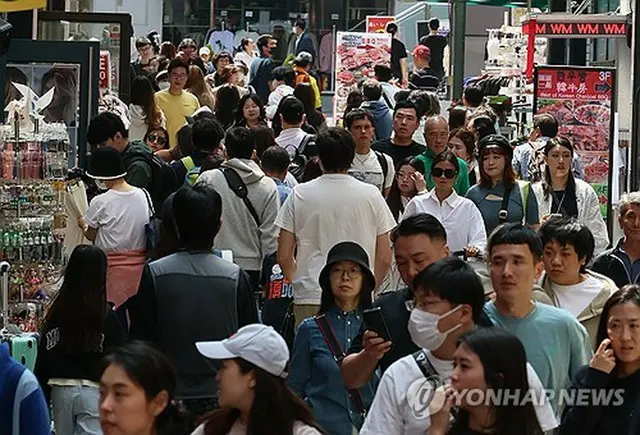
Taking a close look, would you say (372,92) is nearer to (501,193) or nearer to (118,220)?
(501,193)

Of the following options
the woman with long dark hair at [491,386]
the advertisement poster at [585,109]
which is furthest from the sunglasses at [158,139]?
the woman with long dark hair at [491,386]

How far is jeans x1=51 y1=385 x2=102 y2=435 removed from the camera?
700 cm

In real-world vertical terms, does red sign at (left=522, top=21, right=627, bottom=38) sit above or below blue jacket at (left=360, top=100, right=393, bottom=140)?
above

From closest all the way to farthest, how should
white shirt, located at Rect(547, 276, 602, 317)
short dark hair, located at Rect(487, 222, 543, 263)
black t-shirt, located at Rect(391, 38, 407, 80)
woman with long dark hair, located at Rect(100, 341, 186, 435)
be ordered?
woman with long dark hair, located at Rect(100, 341, 186, 435)
short dark hair, located at Rect(487, 222, 543, 263)
white shirt, located at Rect(547, 276, 602, 317)
black t-shirt, located at Rect(391, 38, 407, 80)

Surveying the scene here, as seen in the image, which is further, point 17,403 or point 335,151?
point 335,151

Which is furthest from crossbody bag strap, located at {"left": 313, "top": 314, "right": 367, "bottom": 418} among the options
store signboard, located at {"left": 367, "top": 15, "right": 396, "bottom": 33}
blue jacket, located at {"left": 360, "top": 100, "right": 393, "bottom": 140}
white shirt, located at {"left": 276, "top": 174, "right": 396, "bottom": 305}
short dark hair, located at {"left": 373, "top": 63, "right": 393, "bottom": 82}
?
store signboard, located at {"left": 367, "top": 15, "right": 396, "bottom": 33}

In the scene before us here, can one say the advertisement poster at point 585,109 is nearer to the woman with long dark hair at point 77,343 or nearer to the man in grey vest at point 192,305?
the man in grey vest at point 192,305

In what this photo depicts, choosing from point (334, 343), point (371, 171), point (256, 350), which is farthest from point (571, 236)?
point (371, 171)

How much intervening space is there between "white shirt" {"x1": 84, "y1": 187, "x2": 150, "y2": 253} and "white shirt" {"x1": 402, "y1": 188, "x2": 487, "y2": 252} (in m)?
1.73

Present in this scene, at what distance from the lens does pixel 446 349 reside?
5.20 metres

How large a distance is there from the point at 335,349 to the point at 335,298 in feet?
0.95

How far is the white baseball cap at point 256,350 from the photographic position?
16.6 ft

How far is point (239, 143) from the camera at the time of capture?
9.73 metres

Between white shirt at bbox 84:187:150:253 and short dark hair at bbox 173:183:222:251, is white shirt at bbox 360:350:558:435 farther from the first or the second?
white shirt at bbox 84:187:150:253
